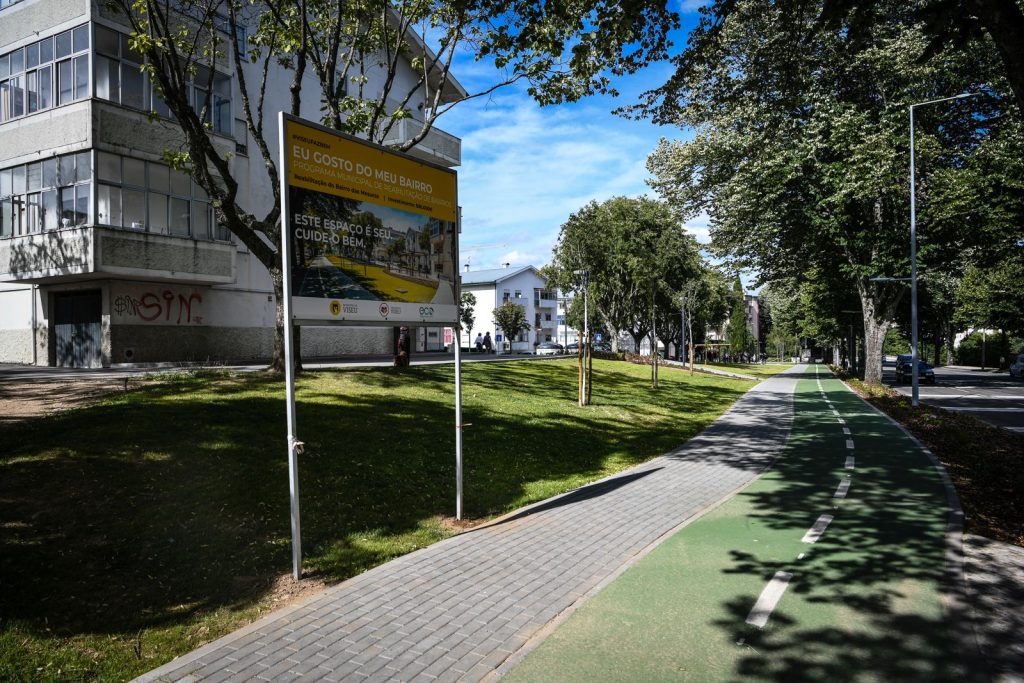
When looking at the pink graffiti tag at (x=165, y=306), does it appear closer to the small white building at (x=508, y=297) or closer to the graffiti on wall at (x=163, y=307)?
the graffiti on wall at (x=163, y=307)

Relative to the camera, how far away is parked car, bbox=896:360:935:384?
38.0 meters

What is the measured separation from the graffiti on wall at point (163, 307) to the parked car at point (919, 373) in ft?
126

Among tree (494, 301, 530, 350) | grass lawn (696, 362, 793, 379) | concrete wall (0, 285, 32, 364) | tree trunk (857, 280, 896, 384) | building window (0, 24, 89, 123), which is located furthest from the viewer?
tree (494, 301, 530, 350)

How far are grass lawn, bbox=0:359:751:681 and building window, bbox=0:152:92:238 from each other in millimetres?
10414

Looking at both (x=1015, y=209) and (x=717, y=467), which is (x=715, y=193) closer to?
(x=1015, y=209)

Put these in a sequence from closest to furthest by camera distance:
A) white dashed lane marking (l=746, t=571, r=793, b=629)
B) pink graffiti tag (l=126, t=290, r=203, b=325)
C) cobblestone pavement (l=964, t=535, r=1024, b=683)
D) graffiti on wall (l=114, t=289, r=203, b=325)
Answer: cobblestone pavement (l=964, t=535, r=1024, b=683)
white dashed lane marking (l=746, t=571, r=793, b=629)
graffiti on wall (l=114, t=289, r=203, b=325)
pink graffiti tag (l=126, t=290, r=203, b=325)

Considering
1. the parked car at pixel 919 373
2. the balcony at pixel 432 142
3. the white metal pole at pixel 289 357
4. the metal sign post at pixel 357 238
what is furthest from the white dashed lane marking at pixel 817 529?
the parked car at pixel 919 373

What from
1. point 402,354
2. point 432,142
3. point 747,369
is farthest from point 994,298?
point 402,354

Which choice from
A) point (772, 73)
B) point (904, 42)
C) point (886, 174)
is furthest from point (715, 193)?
point (772, 73)

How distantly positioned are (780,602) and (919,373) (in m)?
41.1

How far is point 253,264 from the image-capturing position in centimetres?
2661

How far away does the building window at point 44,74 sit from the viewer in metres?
19.8

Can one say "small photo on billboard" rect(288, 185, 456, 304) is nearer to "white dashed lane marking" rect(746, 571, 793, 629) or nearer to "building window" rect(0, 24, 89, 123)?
"white dashed lane marking" rect(746, 571, 793, 629)

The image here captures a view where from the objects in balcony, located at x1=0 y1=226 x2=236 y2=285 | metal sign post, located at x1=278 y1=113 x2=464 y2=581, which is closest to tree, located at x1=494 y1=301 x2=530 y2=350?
balcony, located at x1=0 y1=226 x2=236 y2=285
